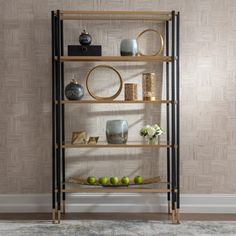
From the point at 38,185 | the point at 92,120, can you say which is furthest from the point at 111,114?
the point at 38,185

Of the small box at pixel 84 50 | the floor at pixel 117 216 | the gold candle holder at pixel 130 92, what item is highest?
the small box at pixel 84 50

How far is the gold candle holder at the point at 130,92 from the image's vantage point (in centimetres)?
378

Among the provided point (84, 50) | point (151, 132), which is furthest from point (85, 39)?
point (151, 132)

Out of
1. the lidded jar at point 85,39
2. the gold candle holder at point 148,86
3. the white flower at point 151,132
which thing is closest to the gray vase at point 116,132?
the white flower at point 151,132

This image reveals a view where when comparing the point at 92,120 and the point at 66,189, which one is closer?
the point at 66,189

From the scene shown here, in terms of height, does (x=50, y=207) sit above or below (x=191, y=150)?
below

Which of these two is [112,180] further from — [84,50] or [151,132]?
[84,50]

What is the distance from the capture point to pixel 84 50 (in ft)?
12.2

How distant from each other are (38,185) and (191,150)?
4.44 ft

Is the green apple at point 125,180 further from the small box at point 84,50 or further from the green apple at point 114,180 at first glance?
the small box at point 84,50

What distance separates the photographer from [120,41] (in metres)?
4.05

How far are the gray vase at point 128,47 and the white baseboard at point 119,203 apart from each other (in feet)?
4.03

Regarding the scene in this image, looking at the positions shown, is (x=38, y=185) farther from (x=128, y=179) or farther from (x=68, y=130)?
(x=128, y=179)

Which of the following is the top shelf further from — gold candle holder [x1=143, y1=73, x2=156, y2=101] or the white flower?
the white flower
